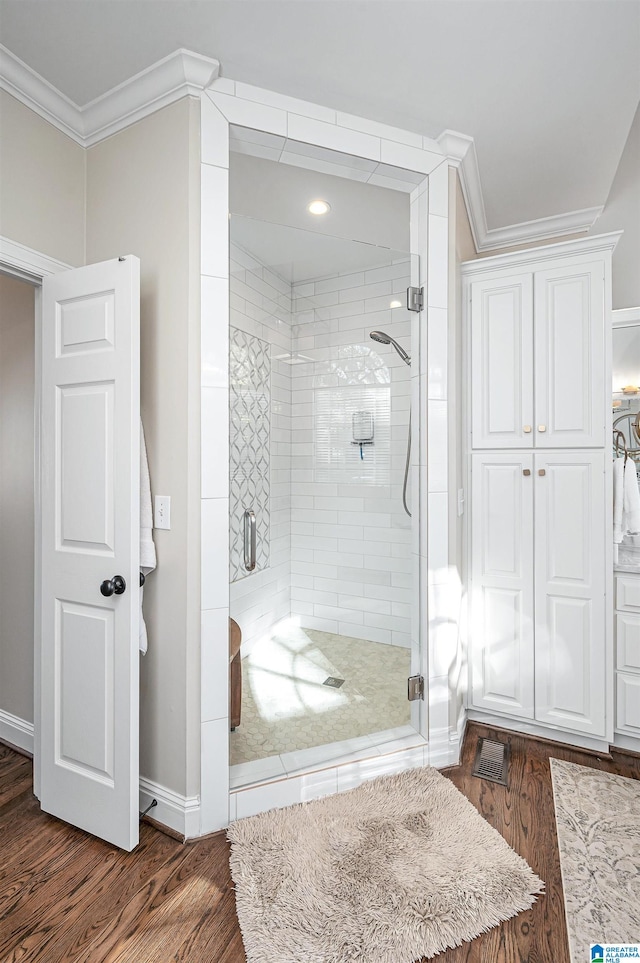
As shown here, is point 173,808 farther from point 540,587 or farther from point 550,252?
point 550,252

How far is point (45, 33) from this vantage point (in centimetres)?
159

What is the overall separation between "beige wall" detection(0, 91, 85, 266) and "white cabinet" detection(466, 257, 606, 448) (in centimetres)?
183

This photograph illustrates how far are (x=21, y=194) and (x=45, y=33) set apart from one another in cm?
50

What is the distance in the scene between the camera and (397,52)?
1672mm

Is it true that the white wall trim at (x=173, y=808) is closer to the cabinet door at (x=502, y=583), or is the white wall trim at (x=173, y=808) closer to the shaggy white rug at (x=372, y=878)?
the shaggy white rug at (x=372, y=878)

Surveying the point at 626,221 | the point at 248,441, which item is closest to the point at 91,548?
the point at 248,441

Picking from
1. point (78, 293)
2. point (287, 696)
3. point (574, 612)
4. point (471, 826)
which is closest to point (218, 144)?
point (78, 293)

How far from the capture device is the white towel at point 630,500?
223 centimetres

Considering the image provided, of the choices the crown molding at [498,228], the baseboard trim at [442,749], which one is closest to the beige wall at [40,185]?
the crown molding at [498,228]

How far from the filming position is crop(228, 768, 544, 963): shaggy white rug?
1.34m

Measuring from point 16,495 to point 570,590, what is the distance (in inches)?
106

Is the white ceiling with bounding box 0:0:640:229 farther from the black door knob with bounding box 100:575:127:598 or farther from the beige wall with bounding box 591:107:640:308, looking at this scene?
the black door knob with bounding box 100:575:127:598

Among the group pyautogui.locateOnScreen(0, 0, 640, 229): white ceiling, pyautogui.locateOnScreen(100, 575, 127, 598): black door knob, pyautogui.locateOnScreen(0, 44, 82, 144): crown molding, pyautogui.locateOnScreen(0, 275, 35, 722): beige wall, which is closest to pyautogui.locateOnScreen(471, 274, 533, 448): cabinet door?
pyautogui.locateOnScreen(0, 0, 640, 229): white ceiling

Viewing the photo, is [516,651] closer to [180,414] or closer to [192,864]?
[192,864]
